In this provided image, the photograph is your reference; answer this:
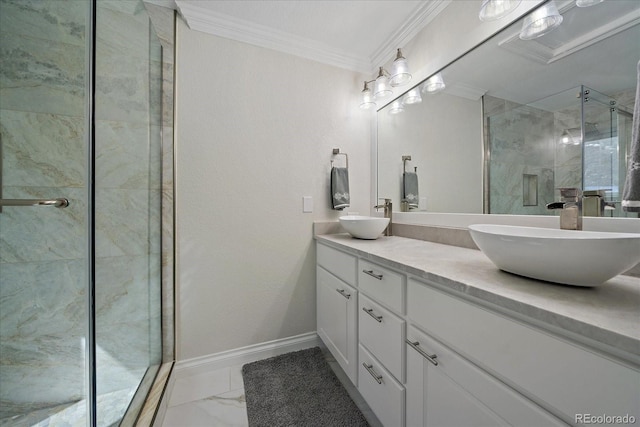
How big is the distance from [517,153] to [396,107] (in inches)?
35.8

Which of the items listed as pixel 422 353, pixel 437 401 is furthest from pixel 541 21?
pixel 437 401

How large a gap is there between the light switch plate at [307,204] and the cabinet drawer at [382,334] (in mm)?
782

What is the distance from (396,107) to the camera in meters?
1.75

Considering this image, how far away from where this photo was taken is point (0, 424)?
3.34ft

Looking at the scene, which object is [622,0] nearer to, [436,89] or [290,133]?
[436,89]

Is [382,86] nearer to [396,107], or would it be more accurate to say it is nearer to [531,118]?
[396,107]

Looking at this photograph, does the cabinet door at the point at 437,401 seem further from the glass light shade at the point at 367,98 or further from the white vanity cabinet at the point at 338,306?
the glass light shade at the point at 367,98

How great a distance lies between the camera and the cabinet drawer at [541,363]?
16.2 inches

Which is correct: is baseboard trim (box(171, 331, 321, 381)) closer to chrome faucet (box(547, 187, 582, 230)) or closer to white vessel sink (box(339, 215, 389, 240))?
white vessel sink (box(339, 215, 389, 240))

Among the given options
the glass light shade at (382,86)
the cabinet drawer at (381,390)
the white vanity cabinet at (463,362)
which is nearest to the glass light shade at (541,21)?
the glass light shade at (382,86)

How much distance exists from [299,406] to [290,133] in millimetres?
1625

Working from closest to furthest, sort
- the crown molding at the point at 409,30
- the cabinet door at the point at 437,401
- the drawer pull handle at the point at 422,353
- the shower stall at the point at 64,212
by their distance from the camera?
the cabinet door at the point at 437,401
the drawer pull handle at the point at 422,353
the shower stall at the point at 64,212
the crown molding at the point at 409,30

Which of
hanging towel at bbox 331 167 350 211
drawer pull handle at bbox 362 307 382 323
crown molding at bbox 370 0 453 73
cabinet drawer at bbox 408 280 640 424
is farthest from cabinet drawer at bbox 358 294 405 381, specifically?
crown molding at bbox 370 0 453 73

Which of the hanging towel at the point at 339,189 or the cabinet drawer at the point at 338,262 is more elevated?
the hanging towel at the point at 339,189
